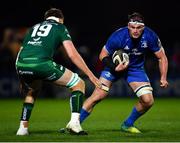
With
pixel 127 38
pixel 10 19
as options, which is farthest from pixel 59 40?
pixel 10 19

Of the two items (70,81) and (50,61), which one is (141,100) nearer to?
(70,81)

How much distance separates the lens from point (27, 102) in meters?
10.2

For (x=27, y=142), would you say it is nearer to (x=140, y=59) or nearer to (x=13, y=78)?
(x=140, y=59)

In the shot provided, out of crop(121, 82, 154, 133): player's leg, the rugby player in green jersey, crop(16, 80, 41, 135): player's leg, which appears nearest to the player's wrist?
crop(121, 82, 154, 133): player's leg

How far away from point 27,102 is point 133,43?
209 cm

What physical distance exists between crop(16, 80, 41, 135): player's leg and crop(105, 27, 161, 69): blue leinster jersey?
1532mm

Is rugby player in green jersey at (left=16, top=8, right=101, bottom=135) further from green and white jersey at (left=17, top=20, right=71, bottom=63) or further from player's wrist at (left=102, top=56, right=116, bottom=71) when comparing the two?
player's wrist at (left=102, top=56, right=116, bottom=71)

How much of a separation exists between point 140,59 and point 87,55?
477 inches

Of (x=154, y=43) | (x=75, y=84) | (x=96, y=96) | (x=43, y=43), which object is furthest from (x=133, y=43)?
(x=43, y=43)

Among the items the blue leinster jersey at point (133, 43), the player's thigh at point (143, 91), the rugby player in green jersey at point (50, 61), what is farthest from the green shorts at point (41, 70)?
the player's thigh at point (143, 91)

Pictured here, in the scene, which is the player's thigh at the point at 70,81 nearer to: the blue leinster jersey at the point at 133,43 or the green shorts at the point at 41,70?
the green shorts at the point at 41,70

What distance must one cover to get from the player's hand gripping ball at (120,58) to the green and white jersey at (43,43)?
1176mm

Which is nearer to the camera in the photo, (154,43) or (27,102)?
(27,102)

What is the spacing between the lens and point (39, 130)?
1105 cm
